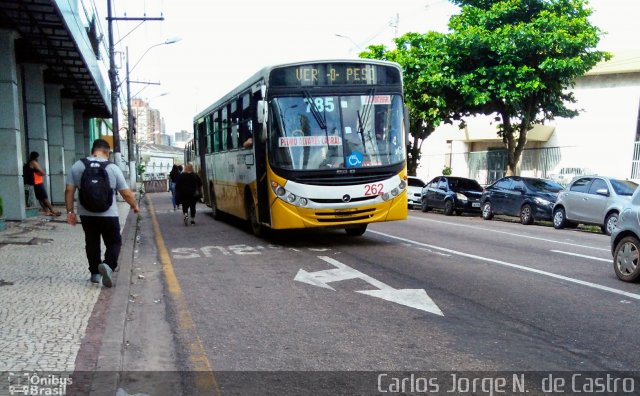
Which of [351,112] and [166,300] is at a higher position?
[351,112]

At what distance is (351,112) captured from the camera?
34.6ft

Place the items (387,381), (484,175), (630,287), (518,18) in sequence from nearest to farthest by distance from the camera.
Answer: (387,381)
(630,287)
(518,18)
(484,175)

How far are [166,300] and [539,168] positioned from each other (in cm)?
2367

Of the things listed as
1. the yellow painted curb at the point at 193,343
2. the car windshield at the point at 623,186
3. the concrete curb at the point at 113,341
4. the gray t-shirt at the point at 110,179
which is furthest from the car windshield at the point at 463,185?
the gray t-shirt at the point at 110,179

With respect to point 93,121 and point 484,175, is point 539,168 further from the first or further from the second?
point 93,121

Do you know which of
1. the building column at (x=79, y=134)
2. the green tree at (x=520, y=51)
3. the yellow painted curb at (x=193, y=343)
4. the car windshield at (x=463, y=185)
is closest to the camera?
the yellow painted curb at (x=193, y=343)

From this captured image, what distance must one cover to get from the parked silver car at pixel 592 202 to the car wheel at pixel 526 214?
1.34m

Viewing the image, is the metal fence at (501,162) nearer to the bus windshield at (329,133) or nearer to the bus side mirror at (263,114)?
the bus windshield at (329,133)

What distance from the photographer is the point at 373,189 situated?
1059 centimetres

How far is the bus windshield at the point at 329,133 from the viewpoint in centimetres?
1031

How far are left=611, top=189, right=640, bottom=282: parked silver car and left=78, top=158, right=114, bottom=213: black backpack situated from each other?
6.92 metres

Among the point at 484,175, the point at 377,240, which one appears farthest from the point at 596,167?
the point at 377,240

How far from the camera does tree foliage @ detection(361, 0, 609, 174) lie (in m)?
19.8

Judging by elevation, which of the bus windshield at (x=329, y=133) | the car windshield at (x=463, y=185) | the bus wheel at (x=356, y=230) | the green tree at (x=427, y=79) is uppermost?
the green tree at (x=427, y=79)
